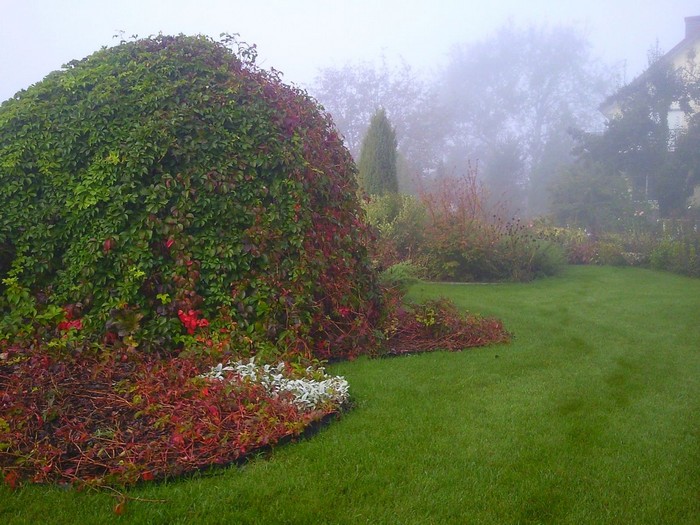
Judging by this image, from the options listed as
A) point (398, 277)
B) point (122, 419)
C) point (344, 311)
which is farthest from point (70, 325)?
point (398, 277)

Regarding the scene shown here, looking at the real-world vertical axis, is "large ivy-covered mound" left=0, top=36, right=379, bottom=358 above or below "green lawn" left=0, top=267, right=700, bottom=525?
above

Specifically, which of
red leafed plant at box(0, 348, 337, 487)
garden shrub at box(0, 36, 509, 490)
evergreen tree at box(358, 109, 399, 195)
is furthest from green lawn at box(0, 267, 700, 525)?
evergreen tree at box(358, 109, 399, 195)

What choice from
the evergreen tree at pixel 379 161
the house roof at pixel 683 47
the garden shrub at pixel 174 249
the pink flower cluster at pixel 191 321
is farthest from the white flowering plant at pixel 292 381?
the house roof at pixel 683 47

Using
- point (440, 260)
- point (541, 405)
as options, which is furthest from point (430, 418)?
point (440, 260)

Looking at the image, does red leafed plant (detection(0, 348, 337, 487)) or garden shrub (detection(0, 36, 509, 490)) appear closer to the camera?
red leafed plant (detection(0, 348, 337, 487))

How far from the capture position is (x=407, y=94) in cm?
3703

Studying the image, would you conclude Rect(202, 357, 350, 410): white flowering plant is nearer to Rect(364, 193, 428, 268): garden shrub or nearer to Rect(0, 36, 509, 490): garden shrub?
Rect(0, 36, 509, 490): garden shrub

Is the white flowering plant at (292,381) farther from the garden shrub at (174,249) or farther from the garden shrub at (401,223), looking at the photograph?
the garden shrub at (401,223)

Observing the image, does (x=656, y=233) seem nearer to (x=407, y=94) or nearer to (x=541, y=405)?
(x=541, y=405)

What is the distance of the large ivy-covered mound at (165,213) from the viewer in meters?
4.55

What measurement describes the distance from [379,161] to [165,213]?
10432 millimetres

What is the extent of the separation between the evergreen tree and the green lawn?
9.15m

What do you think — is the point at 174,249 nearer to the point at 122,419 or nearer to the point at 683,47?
the point at 122,419

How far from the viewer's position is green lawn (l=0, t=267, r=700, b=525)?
2.69 m
